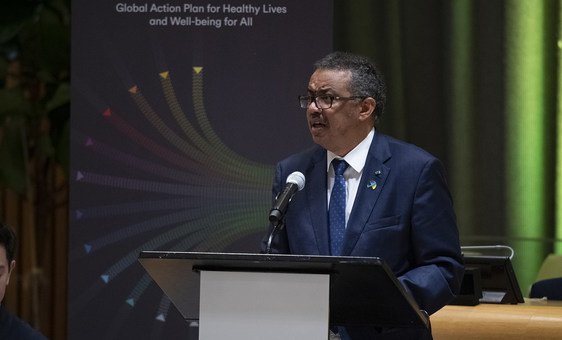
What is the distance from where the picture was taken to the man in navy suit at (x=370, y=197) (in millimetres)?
2705

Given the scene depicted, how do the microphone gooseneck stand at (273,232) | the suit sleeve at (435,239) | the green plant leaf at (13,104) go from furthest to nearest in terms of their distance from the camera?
the green plant leaf at (13,104)
the suit sleeve at (435,239)
the microphone gooseneck stand at (273,232)

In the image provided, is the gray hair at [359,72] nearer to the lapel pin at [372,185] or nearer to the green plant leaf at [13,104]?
the lapel pin at [372,185]

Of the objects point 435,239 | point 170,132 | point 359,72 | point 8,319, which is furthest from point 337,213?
point 170,132

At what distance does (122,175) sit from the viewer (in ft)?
15.3

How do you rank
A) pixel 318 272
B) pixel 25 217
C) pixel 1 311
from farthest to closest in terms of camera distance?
pixel 25 217, pixel 1 311, pixel 318 272

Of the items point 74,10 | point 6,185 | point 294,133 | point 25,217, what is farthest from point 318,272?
point 25,217

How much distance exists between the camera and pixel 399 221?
273 centimetres

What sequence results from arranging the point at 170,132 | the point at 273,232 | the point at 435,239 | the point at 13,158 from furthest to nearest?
the point at 13,158
the point at 170,132
the point at 435,239
the point at 273,232

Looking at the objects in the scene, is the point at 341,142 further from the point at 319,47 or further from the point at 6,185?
the point at 6,185

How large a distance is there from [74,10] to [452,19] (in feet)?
7.29

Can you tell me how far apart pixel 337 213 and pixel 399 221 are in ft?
0.56

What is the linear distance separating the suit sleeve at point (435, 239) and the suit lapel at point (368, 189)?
107mm

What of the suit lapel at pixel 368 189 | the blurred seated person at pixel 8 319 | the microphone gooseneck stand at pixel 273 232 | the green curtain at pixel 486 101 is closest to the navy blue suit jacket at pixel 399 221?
the suit lapel at pixel 368 189

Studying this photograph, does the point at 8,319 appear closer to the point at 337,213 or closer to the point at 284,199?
the point at 284,199
